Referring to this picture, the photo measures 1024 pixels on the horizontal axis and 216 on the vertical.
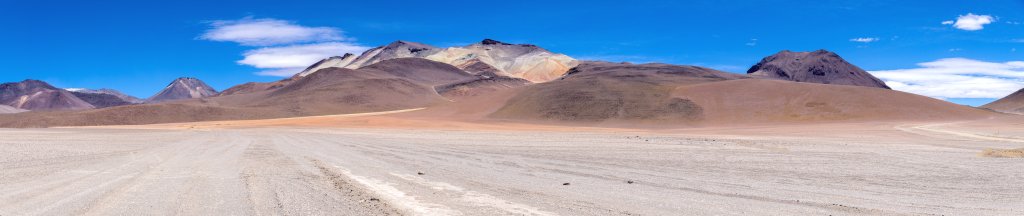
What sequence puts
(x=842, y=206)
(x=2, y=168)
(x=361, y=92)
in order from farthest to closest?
1. (x=361, y=92)
2. (x=2, y=168)
3. (x=842, y=206)

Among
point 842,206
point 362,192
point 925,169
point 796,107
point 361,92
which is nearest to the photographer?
point 842,206

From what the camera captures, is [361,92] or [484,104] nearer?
[484,104]

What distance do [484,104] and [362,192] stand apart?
106095 mm

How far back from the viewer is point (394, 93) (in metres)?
195

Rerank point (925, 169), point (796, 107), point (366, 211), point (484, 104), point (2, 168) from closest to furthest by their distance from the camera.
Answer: point (366, 211) → point (2, 168) → point (925, 169) → point (796, 107) → point (484, 104)

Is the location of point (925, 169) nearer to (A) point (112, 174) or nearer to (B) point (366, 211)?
(B) point (366, 211)

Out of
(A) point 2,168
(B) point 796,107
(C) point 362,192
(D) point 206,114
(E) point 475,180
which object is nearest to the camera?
(C) point 362,192

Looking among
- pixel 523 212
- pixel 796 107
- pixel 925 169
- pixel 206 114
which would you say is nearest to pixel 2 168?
pixel 523 212

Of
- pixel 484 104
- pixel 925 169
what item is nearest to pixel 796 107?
pixel 484 104

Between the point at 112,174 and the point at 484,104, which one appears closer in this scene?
the point at 112,174

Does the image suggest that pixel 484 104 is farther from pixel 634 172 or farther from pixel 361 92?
pixel 634 172

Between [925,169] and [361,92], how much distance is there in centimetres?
17676

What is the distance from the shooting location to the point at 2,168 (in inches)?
740

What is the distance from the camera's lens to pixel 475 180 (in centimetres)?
1623
